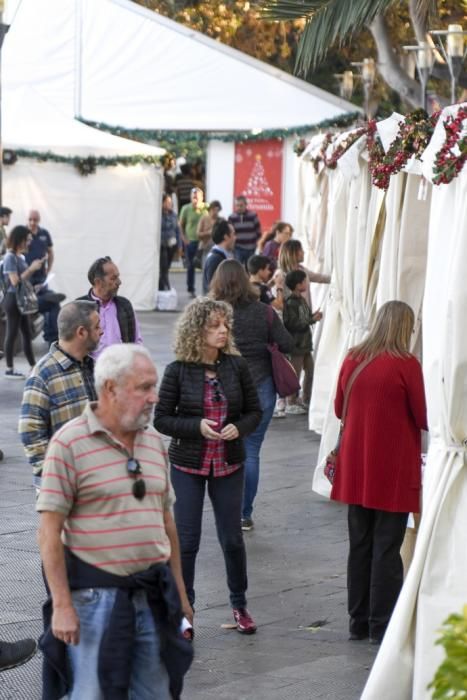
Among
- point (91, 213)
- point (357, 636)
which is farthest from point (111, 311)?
point (91, 213)

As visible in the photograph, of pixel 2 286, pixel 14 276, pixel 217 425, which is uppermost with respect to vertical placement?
pixel 217 425

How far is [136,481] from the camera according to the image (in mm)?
4633

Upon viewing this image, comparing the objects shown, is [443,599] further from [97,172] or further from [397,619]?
[97,172]

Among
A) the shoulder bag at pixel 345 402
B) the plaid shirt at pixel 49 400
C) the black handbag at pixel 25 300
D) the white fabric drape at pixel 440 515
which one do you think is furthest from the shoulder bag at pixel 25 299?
the white fabric drape at pixel 440 515

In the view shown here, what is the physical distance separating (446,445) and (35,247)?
13.2m

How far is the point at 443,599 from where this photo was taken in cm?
614

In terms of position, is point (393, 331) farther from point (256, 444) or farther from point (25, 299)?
point (25, 299)

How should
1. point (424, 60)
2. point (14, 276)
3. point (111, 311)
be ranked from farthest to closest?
point (424, 60), point (14, 276), point (111, 311)

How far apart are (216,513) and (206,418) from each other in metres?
0.54

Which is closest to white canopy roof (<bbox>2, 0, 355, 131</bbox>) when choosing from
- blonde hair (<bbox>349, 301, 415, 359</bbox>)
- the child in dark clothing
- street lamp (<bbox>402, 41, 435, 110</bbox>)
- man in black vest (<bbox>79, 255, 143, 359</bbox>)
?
street lamp (<bbox>402, 41, 435, 110</bbox>)

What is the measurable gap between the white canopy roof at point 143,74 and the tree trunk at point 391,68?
241 cm

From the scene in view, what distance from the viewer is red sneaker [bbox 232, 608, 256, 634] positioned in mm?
7293

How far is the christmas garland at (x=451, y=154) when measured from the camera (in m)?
6.19

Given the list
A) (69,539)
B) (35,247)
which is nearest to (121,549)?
(69,539)
